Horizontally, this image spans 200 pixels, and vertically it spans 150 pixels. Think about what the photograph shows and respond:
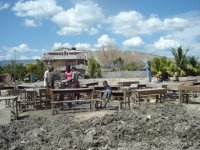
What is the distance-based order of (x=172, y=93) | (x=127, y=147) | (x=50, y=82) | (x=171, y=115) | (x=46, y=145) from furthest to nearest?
(x=172, y=93) < (x=50, y=82) < (x=171, y=115) < (x=46, y=145) < (x=127, y=147)

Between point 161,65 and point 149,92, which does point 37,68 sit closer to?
point 161,65

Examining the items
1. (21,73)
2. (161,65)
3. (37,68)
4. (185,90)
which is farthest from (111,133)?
(21,73)

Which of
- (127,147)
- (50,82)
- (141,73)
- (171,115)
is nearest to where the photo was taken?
(127,147)

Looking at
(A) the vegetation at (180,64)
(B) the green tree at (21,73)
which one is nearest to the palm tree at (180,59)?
(A) the vegetation at (180,64)

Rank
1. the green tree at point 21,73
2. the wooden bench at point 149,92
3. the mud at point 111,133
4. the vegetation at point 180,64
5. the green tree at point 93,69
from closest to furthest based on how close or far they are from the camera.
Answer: the mud at point 111,133
the wooden bench at point 149,92
the vegetation at point 180,64
the green tree at point 93,69
the green tree at point 21,73

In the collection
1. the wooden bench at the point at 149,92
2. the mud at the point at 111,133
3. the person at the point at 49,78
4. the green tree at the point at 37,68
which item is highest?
the green tree at the point at 37,68

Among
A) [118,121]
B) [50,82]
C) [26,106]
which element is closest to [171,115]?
[118,121]

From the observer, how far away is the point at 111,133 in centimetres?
1009

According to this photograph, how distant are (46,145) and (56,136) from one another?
658mm

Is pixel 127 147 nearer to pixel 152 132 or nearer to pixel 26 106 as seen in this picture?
pixel 152 132

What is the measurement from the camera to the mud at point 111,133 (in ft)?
31.0

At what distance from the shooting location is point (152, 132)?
33.4 feet

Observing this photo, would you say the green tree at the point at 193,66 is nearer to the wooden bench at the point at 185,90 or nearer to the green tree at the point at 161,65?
the green tree at the point at 161,65

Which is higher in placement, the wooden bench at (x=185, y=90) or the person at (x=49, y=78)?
the person at (x=49, y=78)
